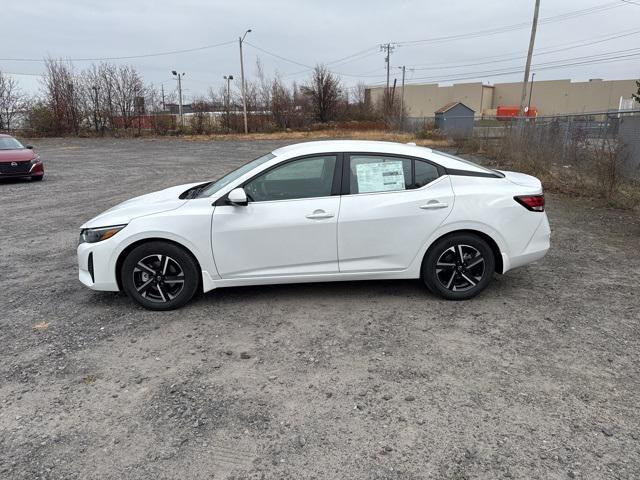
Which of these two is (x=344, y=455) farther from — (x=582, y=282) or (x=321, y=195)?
(x=582, y=282)

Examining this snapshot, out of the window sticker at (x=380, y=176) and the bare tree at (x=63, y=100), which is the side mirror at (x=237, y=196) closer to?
the window sticker at (x=380, y=176)

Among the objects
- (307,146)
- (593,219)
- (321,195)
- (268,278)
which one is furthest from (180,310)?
(593,219)

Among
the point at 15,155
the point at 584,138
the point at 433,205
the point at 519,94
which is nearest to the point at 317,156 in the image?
the point at 433,205

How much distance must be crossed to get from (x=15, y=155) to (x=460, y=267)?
14251 mm

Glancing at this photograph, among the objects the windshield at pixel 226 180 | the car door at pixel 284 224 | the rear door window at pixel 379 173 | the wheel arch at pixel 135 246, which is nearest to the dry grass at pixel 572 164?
the rear door window at pixel 379 173

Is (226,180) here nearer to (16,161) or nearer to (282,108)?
(16,161)

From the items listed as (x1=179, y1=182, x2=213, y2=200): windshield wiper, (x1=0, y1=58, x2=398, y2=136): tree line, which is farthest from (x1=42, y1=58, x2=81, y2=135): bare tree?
(x1=179, y1=182, x2=213, y2=200): windshield wiper

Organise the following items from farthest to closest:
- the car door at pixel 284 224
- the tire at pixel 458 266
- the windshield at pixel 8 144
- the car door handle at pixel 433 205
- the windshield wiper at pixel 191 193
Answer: the windshield at pixel 8 144, the windshield wiper at pixel 191 193, the tire at pixel 458 266, the car door handle at pixel 433 205, the car door at pixel 284 224

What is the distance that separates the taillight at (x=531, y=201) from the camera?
4723 millimetres

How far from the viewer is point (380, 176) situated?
4699 millimetres

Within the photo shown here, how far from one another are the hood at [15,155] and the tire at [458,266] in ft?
45.5

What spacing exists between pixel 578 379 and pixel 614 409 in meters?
0.36

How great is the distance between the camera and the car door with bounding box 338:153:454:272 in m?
4.56

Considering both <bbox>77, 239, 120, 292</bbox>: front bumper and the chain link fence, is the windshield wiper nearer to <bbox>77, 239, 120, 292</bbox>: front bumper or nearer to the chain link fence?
<bbox>77, 239, 120, 292</bbox>: front bumper
